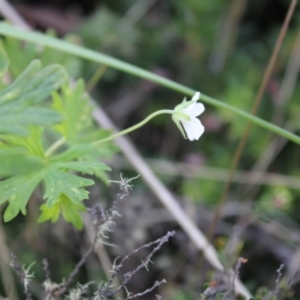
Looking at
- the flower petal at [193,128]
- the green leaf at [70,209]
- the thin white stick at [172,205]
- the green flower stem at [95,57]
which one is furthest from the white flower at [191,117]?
the thin white stick at [172,205]

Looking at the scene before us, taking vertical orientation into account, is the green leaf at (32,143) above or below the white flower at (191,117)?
below

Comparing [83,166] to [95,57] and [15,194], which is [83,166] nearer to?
[15,194]

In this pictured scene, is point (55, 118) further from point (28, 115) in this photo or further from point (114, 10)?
point (114, 10)

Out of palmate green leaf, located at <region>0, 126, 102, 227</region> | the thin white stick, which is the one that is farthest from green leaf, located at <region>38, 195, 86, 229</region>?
the thin white stick

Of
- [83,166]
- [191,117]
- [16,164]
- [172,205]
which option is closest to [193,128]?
[191,117]

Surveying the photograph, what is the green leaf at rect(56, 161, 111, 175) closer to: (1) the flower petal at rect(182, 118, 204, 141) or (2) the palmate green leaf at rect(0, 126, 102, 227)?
(2) the palmate green leaf at rect(0, 126, 102, 227)

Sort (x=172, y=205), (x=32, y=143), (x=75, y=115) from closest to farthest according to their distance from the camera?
(x=32, y=143) < (x=75, y=115) < (x=172, y=205)

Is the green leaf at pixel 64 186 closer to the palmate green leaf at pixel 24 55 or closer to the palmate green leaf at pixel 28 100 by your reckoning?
the palmate green leaf at pixel 28 100

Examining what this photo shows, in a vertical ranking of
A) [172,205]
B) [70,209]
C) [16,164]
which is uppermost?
[16,164]
